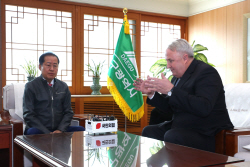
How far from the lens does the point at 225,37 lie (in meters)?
4.96

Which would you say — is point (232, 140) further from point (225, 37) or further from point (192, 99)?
point (225, 37)

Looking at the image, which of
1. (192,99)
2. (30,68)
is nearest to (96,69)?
(30,68)

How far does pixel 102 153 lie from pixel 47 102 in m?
1.19

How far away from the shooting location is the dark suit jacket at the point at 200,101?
1.87m

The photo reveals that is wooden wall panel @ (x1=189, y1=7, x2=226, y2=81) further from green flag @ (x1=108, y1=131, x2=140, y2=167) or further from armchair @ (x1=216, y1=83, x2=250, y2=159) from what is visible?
green flag @ (x1=108, y1=131, x2=140, y2=167)

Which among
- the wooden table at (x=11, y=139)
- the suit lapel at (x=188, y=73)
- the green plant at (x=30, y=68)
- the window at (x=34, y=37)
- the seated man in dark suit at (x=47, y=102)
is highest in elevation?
the window at (x=34, y=37)

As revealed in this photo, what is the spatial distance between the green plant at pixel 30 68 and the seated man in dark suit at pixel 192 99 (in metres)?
2.53

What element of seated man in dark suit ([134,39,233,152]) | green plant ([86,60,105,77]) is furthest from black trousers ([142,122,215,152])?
green plant ([86,60,105,77])

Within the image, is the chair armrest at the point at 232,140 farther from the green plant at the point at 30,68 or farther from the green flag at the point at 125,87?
the green plant at the point at 30,68

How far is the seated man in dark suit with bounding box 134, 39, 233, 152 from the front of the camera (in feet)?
6.18

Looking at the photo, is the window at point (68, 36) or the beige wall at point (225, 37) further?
the beige wall at point (225, 37)

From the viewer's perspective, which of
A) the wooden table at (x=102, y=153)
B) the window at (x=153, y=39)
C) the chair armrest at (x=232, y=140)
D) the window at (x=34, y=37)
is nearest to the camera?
the wooden table at (x=102, y=153)

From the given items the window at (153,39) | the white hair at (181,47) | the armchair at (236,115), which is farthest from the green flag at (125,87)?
the white hair at (181,47)

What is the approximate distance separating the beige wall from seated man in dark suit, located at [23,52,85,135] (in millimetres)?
3242
